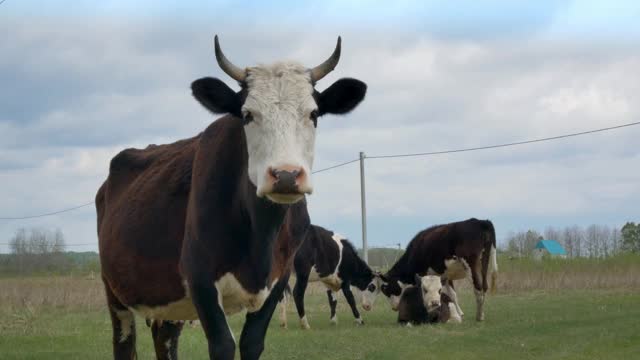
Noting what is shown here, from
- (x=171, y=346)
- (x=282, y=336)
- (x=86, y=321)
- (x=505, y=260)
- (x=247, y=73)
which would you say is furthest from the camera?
(x=505, y=260)

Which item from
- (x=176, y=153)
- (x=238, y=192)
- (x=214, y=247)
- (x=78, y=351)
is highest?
(x=176, y=153)

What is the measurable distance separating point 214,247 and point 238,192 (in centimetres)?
43

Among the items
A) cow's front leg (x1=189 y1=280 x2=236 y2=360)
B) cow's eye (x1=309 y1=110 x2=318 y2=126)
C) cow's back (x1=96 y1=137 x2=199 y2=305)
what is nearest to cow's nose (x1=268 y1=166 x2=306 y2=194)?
cow's eye (x1=309 y1=110 x2=318 y2=126)

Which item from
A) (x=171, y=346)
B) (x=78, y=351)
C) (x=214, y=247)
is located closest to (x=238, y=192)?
(x=214, y=247)

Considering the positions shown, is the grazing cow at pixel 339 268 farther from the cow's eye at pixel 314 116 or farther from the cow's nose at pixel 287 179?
the cow's nose at pixel 287 179

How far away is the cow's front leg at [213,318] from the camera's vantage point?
6.21m

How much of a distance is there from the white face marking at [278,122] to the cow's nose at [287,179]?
34 mm

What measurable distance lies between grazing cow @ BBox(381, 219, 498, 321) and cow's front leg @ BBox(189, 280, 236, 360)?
16.5 metres

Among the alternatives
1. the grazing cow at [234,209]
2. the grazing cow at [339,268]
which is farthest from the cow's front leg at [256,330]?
the grazing cow at [339,268]

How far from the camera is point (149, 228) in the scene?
24.2ft

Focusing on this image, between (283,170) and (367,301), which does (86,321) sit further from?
(283,170)

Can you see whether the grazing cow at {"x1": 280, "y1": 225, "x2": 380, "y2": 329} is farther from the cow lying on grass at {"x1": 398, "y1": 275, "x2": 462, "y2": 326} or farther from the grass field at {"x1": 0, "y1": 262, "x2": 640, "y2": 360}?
the cow lying on grass at {"x1": 398, "y1": 275, "x2": 462, "y2": 326}

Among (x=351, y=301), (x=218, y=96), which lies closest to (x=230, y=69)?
(x=218, y=96)

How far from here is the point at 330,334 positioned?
18281 mm
